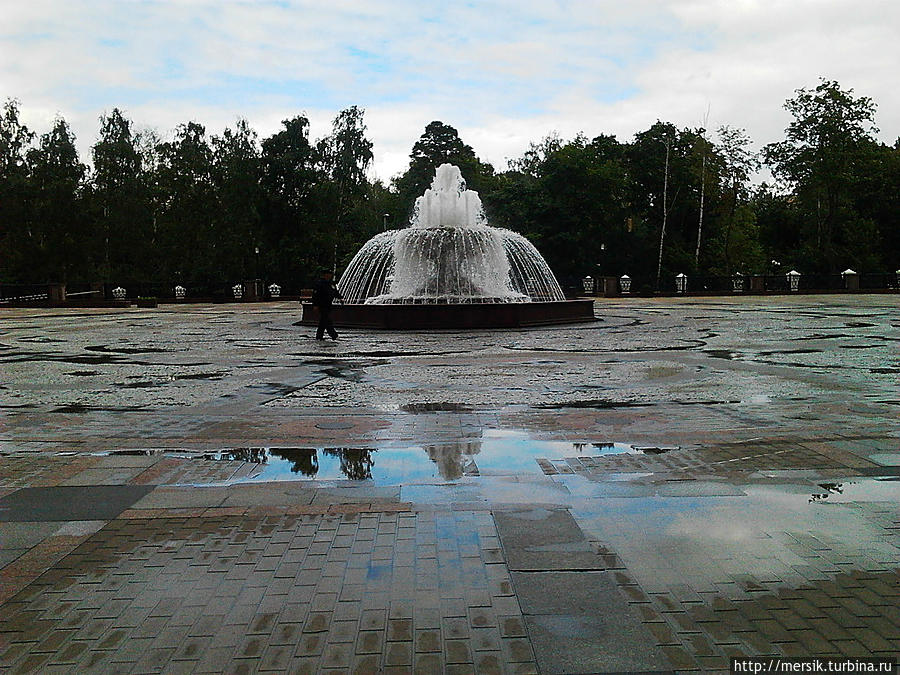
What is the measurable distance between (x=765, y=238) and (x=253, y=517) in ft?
→ 226

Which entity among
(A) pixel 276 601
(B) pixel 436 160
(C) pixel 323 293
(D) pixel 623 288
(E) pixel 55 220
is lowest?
(A) pixel 276 601

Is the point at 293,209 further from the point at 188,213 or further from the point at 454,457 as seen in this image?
the point at 454,457

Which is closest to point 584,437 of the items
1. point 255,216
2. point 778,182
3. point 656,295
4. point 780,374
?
point 780,374

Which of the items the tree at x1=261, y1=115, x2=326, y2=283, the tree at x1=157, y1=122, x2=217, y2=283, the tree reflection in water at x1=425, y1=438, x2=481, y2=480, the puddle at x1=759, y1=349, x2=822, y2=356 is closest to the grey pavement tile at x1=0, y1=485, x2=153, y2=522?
the tree reflection in water at x1=425, y1=438, x2=481, y2=480

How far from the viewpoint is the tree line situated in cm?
5559

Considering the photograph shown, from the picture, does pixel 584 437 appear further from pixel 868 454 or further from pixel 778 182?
pixel 778 182

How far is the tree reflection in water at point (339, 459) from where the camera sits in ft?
18.7

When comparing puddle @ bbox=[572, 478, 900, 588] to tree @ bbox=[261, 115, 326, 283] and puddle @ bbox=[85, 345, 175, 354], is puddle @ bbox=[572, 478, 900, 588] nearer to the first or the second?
puddle @ bbox=[85, 345, 175, 354]

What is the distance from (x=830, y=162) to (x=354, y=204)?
3596 centimetres

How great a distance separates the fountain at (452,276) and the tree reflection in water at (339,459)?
570 inches

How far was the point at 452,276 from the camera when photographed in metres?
25.3

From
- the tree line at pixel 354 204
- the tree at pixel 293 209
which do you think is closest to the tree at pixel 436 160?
the tree line at pixel 354 204

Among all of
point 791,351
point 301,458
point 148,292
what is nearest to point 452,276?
point 791,351

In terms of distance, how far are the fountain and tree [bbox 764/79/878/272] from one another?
3909 centimetres
